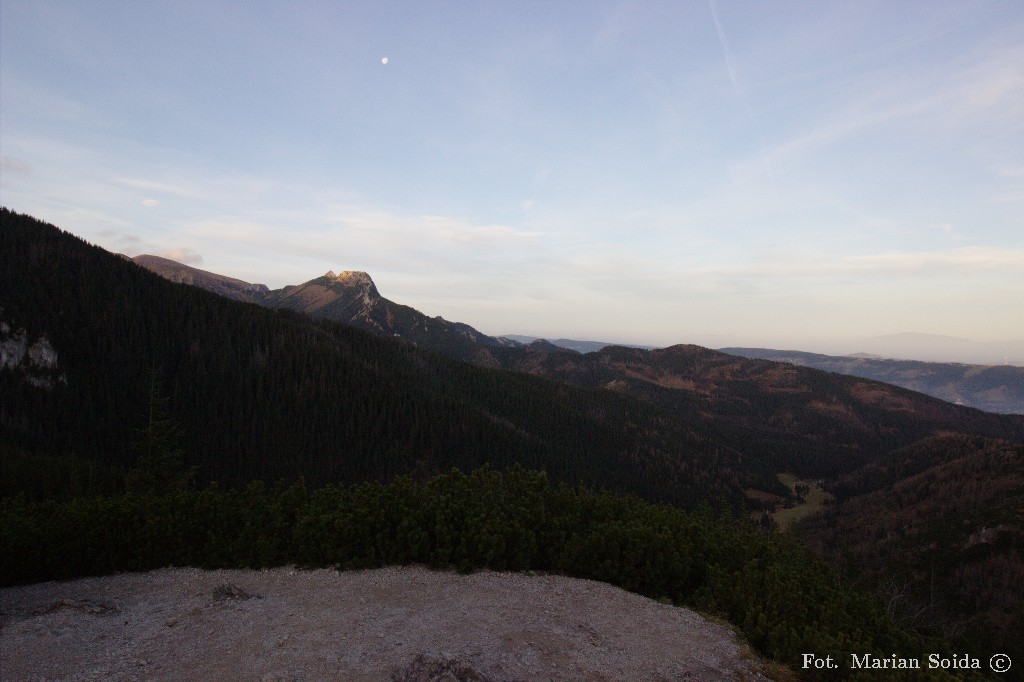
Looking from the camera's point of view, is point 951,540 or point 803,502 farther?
point 803,502

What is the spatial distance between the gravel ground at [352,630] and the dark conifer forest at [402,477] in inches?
34.9

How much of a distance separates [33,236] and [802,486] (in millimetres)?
244686

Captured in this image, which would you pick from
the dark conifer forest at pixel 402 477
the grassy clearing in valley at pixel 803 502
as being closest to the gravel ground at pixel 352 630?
the dark conifer forest at pixel 402 477

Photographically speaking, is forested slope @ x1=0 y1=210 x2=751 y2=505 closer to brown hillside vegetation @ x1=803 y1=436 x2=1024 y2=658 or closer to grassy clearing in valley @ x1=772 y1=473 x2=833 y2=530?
grassy clearing in valley @ x1=772 y1=473 x2=833 y2=530

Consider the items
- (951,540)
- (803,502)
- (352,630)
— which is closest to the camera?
(352,630)

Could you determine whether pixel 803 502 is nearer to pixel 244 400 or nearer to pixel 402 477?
pixel 244 400

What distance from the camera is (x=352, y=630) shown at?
9.93m

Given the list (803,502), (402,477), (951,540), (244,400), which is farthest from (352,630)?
(803,502)

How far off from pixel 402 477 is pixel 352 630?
610 cm

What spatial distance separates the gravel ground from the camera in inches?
339

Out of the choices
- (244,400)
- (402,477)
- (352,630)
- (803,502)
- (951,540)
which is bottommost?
(803,502)

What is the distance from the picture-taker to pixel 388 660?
8773 millimetres

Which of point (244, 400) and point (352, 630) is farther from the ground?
point (352, 630)

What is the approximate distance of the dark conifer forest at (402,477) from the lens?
1323 centimetres
